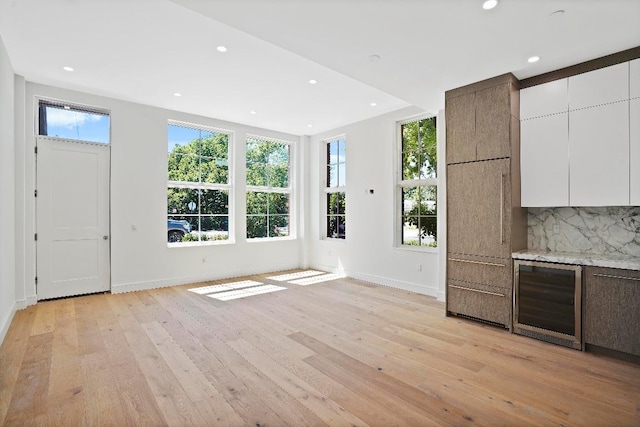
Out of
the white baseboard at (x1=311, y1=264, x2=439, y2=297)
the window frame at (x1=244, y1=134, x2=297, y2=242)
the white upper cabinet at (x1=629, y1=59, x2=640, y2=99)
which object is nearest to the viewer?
the white upper cabinet at (x1=629, y1=59, x2=640, y2=99)

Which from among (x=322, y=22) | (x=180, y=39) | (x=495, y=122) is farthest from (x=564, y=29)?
(x=180, y=39)

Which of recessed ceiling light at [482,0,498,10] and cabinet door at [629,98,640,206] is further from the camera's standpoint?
cabinet door at [629,98,640,206]

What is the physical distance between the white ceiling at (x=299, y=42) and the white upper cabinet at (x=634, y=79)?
0.55 ft

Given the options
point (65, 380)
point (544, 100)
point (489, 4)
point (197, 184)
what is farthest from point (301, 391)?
point (197, 184)

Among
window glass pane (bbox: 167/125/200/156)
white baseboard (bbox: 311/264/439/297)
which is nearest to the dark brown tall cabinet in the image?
white baseboard (bbox: 311/264/439/297)

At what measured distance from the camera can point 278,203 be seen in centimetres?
687

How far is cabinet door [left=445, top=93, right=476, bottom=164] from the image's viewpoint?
3621mm

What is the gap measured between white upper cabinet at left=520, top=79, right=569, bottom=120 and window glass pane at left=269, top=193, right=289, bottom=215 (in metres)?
4.65

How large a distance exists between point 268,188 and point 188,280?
2.35 metres

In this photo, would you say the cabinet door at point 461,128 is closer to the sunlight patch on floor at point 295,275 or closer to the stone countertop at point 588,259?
the stone countertop at point 588,259

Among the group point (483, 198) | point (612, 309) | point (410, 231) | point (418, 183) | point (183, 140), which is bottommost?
point (612, 309)

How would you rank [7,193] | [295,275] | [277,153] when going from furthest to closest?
1. [277,153]
2. [295,275]
3. [7,193]

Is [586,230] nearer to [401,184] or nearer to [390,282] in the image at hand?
[401,184]

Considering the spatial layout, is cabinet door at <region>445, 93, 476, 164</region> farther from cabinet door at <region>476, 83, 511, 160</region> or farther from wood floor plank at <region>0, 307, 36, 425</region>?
wood floor plank at <region>0, 307, 36, 425</region>
